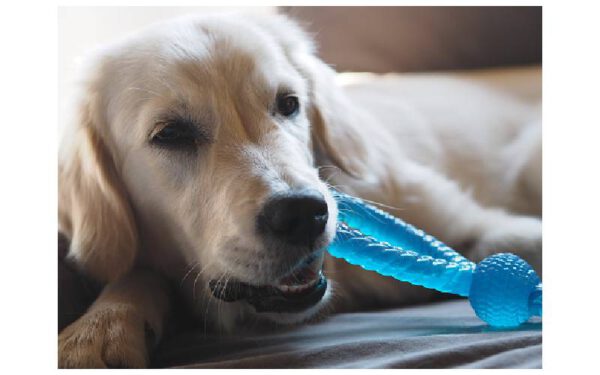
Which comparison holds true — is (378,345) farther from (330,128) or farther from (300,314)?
(330,128)

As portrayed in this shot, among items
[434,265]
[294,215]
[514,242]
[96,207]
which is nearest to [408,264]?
[434,265]

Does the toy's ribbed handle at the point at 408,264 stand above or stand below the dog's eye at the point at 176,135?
below

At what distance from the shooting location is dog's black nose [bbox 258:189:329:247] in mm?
1281

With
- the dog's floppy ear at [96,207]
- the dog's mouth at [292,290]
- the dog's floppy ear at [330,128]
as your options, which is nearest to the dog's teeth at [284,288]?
the dog's mouth at [292,290]

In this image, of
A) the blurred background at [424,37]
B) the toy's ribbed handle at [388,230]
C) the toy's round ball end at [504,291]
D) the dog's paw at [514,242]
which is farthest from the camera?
the blurred background at [424,37]

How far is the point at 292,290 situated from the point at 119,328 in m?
0.36

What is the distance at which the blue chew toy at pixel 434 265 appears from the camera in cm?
134

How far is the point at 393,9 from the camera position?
8.96 ft

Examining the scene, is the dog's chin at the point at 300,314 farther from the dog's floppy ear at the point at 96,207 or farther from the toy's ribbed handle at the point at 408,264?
the dog's floppy ear at the point at 96,207

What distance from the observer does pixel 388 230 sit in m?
1.63

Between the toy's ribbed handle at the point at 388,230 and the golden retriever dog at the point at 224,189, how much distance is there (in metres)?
0.16
